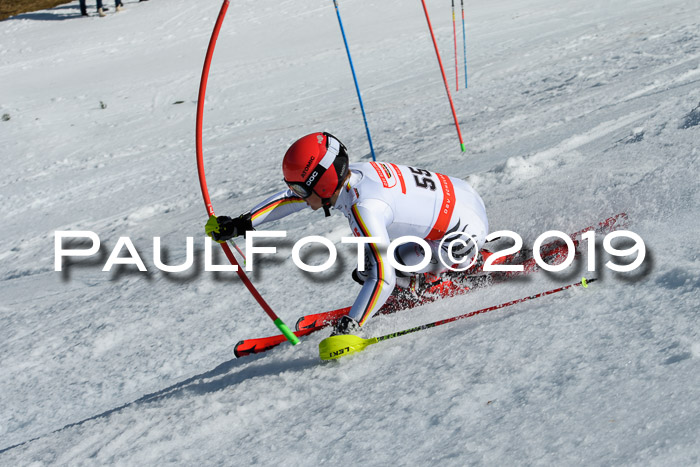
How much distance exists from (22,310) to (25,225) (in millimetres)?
3984

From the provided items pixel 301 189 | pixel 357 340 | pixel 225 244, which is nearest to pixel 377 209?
pixel 301 189

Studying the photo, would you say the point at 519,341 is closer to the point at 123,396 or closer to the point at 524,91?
the point at 123,396

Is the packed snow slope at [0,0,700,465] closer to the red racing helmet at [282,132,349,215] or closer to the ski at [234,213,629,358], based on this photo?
the ski at [234,213,629,358]

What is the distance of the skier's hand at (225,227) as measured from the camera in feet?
14.6

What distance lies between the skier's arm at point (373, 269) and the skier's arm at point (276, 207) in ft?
3.52

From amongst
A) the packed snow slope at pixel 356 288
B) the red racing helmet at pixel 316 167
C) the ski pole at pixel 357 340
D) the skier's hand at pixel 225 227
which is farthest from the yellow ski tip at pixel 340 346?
the skier's hand at pixel 225 227

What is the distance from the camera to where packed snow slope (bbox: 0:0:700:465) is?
2.78m

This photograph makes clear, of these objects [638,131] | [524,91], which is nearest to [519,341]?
[638,131]

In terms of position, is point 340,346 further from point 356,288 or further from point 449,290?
point 356,288

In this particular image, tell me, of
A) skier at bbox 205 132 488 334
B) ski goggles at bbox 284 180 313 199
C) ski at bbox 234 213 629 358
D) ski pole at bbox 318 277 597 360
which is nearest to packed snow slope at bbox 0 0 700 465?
ski pole at bbox 318 277 597 360

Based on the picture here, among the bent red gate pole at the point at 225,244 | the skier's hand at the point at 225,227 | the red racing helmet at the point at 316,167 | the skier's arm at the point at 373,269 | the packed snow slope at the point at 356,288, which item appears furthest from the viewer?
the skier's hand at the point at 225,227

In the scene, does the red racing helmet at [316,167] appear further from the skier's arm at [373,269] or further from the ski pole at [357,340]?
the ski pole at [357,340]

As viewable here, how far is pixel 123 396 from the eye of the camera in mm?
4879

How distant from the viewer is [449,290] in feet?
14.9
